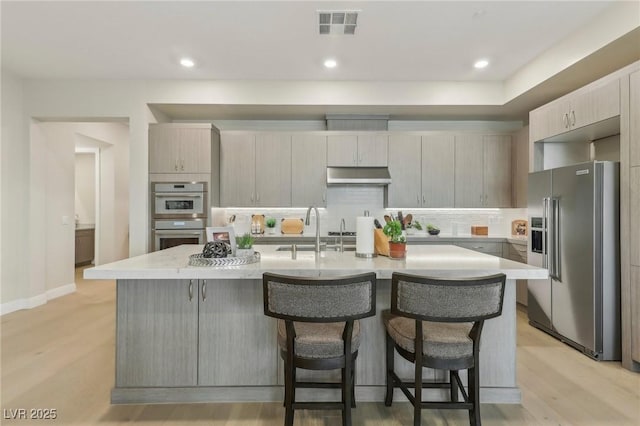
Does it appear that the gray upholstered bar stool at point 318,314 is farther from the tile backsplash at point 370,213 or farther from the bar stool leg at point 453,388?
the tile backsplash at point 370,213

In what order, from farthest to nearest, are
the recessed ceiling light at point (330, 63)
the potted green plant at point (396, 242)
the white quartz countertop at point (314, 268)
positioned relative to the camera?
1. the recessed ceiling light at point (330, 63)
2. the potted green plant at point (396, 242)
3. the white quartz countertop at point (314, 268)

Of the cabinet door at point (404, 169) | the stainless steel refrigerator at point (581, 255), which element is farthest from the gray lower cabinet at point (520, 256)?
the cabinet door at point (404, 169)

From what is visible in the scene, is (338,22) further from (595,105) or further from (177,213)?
(177,213)

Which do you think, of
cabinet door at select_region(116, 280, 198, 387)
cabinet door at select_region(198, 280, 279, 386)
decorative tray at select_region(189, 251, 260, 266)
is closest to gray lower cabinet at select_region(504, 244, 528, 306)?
cabinet door at select_region(198, 280, 279, 386)

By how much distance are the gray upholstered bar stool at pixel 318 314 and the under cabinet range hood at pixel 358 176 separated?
9.93ft

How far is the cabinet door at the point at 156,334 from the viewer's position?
2.13 m

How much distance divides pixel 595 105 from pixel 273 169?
3.59m

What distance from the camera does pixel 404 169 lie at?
4742mm

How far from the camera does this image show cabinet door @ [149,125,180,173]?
4.36 m

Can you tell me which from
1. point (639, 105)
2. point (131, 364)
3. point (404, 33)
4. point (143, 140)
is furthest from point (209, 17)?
point (639, 105)

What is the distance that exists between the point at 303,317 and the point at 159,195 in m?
3.47

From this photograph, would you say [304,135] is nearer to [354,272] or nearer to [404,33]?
[404,33]

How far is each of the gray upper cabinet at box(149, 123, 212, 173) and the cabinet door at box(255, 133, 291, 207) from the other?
71 centimetres

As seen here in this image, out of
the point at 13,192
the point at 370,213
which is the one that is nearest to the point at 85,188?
the point at 13,192
